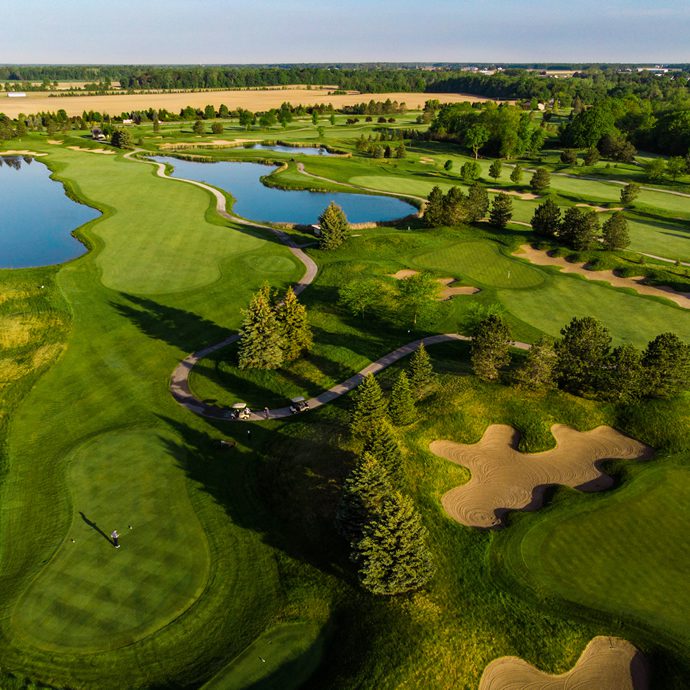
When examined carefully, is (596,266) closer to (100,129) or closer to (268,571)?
(268,571)

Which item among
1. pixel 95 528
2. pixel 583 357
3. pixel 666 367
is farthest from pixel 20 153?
pixel 666 367

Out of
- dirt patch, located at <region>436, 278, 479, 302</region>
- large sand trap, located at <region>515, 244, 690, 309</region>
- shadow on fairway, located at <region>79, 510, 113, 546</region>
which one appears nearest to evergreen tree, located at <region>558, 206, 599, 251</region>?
large sand trap, located at <region>515, 244, 690, 309</region>

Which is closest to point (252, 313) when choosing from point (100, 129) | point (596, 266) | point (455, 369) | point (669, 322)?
point (455, 369)

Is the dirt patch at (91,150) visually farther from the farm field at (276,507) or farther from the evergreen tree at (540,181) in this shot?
the evergreen tree at (540,181)

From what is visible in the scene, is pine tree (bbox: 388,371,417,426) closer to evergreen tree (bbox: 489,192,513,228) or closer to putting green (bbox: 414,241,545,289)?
putting green (bbox: 414,241,545,289)

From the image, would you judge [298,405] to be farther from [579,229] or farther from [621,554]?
[579,229]

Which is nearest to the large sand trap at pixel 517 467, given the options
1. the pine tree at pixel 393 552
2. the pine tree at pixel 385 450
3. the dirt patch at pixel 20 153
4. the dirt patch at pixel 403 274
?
the pine tree at pixel 385 450
